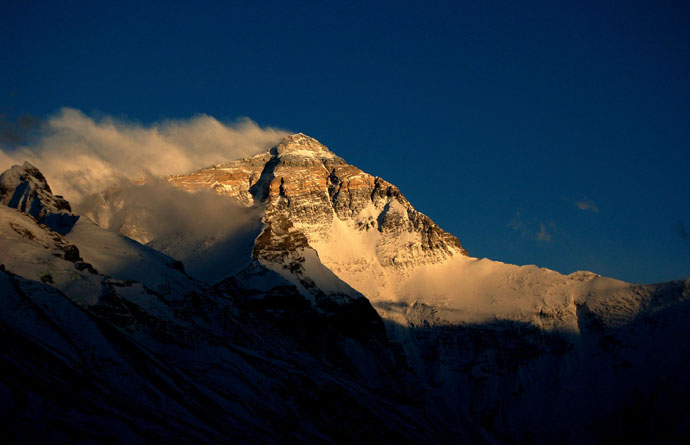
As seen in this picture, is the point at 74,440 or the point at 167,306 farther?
the point at 167,306

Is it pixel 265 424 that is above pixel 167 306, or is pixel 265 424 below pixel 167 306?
below

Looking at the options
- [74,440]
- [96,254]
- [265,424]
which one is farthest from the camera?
[96,254]

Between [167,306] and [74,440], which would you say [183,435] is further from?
[167,306]

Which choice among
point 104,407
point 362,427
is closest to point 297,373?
point 362,427

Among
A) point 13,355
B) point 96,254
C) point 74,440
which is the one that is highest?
point 96,254

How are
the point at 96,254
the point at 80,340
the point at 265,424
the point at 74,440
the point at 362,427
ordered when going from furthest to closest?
the point at 96,254, the point at 362,427, the point at 265,424, the point at 80,340, the point at 74,440

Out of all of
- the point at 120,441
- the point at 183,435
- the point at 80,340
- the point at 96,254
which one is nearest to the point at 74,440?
the point at 120,441

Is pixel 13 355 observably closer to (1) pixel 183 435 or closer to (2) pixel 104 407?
(2) pixel 104 407

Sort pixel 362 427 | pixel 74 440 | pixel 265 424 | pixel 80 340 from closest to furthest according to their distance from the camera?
pixel 74 440 → pixel 80 340 → pixel 265 424 → pixel 362 427

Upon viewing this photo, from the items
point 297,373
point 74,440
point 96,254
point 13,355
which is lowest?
point 74,440

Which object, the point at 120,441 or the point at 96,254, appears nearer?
the point at 120,441
